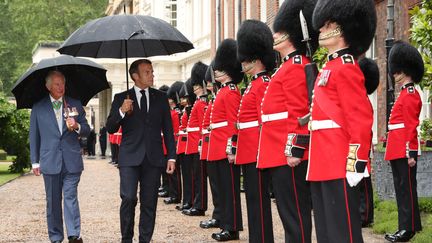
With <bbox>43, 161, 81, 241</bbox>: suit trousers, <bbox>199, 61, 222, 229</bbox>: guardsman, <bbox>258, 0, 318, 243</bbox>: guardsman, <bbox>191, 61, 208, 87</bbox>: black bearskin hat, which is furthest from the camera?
<bbox>191, 61, 208, 87</bbox>: black bearskin hat

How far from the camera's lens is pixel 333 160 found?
586cm

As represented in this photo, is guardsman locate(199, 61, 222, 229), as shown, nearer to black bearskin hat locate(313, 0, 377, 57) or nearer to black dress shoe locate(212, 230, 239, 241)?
black dress shoe locate(212, 230, 239, 241)

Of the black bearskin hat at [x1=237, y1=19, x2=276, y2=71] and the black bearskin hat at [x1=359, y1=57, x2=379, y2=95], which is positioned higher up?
the black bearskin hat at [x1=237, y1=19, x2=276, y2=71]

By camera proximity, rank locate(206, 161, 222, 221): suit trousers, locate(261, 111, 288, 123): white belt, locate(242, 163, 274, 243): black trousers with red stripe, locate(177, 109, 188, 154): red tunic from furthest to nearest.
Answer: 1. locate(177, 109, 188, 154): red tunic
2. locate(206, 161, 222, 221): suit trousers
3. locate(242, 163, 274, 243): black trousers with red stripe
4. locate(261, 111, 288, 123): white belt

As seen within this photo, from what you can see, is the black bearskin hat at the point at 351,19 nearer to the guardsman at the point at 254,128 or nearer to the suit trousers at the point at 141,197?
the guardsman at the point at 254,128

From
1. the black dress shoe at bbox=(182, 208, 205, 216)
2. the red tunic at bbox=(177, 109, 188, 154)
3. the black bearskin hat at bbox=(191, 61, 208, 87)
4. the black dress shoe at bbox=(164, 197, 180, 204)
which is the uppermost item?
the black bearskin hat at bbox=(191, 61, 208, 87)

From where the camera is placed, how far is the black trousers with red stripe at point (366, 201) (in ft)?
33.4

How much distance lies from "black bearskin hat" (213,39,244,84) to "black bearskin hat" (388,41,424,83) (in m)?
1.74

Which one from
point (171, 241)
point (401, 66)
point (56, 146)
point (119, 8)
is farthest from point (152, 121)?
point (119, 8)

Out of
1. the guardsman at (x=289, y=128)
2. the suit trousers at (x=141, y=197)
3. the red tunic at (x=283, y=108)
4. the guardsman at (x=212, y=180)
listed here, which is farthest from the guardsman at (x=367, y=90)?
the red tunic at (x=283, y=108)

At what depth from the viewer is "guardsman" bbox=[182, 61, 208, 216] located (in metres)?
12.3

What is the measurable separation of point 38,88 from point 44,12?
177 feet

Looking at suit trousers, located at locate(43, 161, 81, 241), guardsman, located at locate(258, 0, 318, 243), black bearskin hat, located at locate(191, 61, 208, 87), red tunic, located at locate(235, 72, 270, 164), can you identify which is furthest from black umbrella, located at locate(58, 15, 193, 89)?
black bearskin hat, located at locate(191, 61, 208, 87)

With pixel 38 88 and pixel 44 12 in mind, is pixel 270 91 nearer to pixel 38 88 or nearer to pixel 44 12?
pixel 38 88
